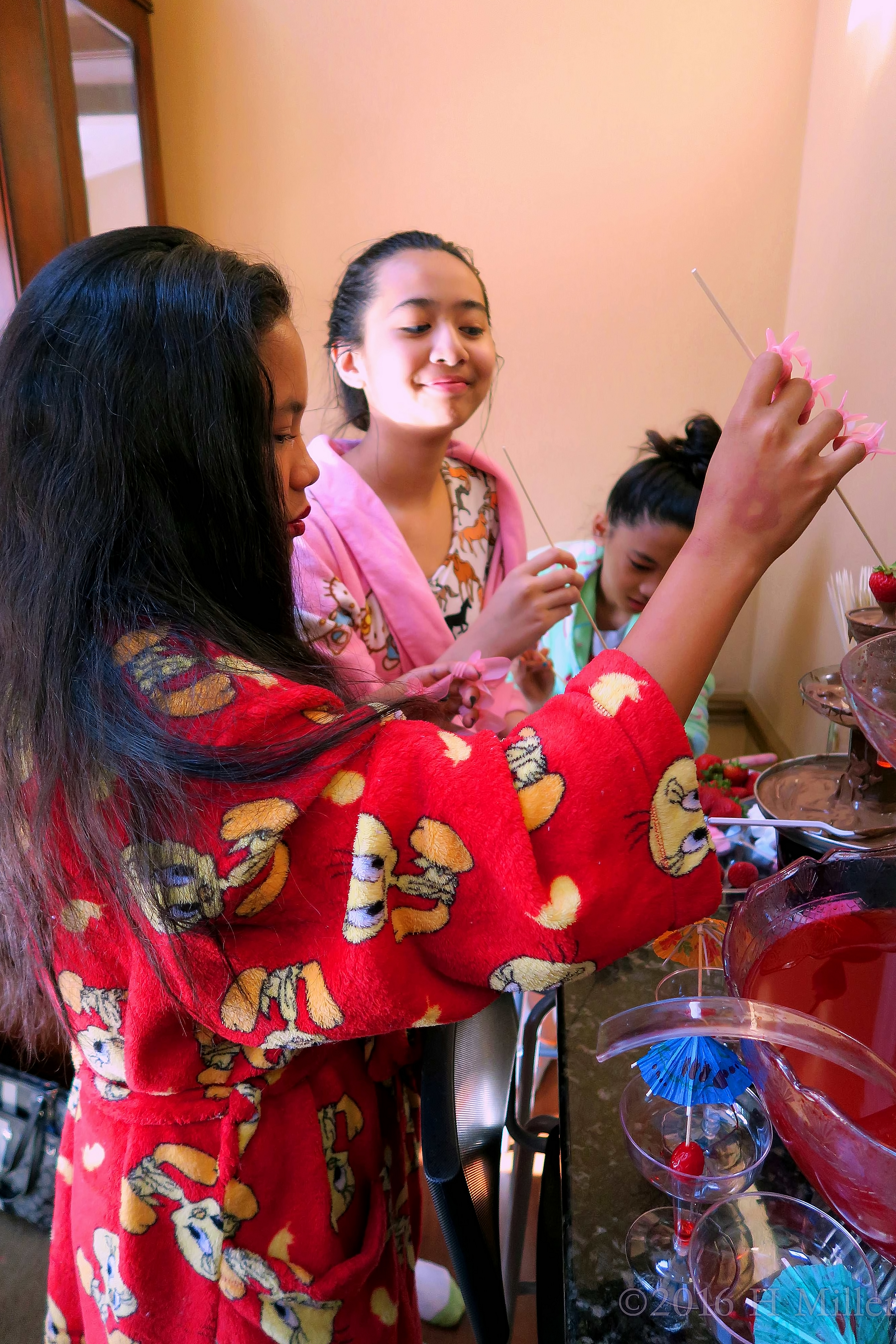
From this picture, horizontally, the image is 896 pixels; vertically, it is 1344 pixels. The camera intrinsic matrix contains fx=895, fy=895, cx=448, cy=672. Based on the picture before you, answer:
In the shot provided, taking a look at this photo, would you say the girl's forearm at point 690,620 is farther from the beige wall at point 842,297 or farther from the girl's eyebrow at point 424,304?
the girl's eyebrow at point 424,304

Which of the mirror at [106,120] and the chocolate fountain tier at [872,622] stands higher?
the mirror at [106,120]

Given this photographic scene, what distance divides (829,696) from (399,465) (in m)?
0.77

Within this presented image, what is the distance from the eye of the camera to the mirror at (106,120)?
1859mm

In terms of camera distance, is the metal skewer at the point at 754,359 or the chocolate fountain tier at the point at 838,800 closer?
the metal skewer at the point at 754,359

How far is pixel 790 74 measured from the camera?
2.06m

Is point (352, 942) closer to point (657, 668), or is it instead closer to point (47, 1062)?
point (657, 668)

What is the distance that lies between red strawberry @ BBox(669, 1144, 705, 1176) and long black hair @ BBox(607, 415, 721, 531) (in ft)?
4.10

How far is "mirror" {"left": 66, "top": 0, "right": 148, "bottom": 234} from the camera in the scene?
1.86m

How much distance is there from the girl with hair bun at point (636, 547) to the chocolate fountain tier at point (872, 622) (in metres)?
0.80

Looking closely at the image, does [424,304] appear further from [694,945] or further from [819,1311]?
[819,1311]

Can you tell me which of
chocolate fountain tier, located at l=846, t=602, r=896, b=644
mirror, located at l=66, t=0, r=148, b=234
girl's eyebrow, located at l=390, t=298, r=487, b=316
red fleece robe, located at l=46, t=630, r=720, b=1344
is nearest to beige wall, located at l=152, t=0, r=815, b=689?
mirror, located at l=66, t=0, r=148, b=234

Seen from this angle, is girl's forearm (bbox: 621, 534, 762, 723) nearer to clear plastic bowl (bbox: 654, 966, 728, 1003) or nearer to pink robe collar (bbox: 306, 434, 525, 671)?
clear plastic bowl (bbox: 654, 966, 728, 1003)

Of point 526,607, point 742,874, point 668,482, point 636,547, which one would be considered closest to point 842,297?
point 668,482

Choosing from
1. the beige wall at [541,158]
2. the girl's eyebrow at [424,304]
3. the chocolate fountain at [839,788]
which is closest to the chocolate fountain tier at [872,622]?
the chocolate fountain at [839,788]
